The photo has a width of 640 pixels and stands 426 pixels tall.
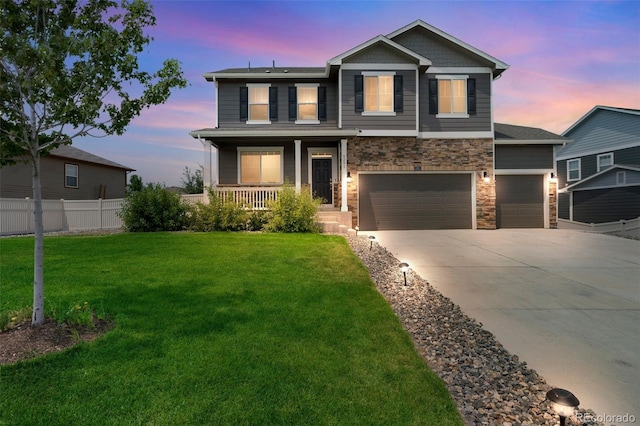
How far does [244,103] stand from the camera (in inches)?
543

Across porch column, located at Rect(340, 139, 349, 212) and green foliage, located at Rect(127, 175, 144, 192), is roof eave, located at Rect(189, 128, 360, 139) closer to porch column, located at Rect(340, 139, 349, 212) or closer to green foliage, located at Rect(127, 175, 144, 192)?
porch column, located at Rect(340, 139, 349, 212)

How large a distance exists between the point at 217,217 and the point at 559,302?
372 inches

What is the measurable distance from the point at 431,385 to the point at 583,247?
9.79m

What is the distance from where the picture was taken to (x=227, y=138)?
40.6ft

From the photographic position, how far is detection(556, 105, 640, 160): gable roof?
57.5 ft

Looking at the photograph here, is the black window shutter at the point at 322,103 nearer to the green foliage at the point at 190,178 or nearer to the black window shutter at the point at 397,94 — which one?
the black window shutter at the point at 397,94

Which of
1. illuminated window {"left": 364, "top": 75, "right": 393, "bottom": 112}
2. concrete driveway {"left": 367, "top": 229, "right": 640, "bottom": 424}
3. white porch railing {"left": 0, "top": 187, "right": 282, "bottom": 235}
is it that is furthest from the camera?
illuminated window {"left": 364, "top": 75, "right": 393, "bottom": 112}

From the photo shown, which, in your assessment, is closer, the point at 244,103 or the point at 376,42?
the point at 376,42

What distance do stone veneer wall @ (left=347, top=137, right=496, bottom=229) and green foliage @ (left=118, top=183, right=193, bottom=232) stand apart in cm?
651

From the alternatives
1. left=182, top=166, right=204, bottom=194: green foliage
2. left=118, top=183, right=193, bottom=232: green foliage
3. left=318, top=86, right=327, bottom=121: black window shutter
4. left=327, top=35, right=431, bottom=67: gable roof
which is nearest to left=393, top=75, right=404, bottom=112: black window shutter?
left=327, top=35, right=431, bottom=67: gable roof

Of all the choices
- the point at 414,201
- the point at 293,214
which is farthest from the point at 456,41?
the point at 293,214

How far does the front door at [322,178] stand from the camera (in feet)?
45.7

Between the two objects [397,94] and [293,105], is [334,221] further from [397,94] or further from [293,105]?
[397,94]

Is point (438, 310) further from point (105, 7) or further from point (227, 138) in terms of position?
point (227, 138)
